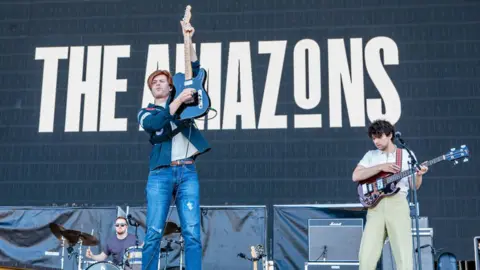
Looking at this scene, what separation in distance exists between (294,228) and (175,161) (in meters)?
4.15

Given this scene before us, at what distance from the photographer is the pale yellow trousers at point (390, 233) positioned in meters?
5.11

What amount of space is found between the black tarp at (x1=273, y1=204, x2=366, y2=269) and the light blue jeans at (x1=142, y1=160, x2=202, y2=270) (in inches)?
158

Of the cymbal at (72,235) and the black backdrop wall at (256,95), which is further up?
the black backdrop wall at (256,95)

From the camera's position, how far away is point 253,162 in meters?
9.20

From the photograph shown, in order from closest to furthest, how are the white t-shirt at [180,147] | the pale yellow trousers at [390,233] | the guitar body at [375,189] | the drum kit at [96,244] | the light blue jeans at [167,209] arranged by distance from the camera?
the light blue jeans at [167,209]
the white t-shirt at [180,147]
the pale yellow trousers at [390,233]
the guitar body at [375,189]
the drum kit at [96,244]

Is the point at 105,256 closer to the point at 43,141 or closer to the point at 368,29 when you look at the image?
the point at 43,141

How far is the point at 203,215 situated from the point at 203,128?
1.45 meters

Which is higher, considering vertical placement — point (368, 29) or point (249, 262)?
point (368, 29)

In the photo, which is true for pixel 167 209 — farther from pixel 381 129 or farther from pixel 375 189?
pixel 381 129

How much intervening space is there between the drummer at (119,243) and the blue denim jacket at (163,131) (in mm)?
3815

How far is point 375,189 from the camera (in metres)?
5.43

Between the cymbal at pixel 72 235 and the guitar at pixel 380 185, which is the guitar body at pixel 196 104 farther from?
the cymbal at pixel 72 235

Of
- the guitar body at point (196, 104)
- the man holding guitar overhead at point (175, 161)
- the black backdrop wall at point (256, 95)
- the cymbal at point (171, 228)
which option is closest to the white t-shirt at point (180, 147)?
the man holding guitar overhead at point (175, 161)

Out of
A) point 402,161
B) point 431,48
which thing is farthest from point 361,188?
point 431,48
